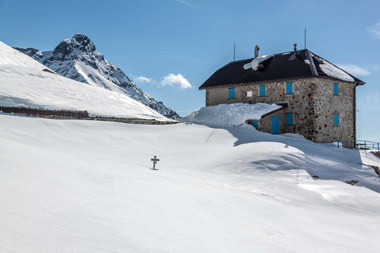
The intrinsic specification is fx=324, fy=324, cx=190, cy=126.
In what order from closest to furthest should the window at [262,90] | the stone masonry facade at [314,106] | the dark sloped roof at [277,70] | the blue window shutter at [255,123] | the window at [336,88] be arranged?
the stone masonry facade at [314,106] → the blue window shutter at [255,123] → the dark sloped roof at [277,70] → the window at [336,88] → the window at [262,90]

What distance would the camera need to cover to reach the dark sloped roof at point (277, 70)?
91.1 ft

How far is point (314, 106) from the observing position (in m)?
26.6

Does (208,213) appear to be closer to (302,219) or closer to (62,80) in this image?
(302,219)

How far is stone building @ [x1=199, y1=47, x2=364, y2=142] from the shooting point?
26938 millimetres

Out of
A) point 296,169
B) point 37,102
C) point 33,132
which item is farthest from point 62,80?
point 296,169

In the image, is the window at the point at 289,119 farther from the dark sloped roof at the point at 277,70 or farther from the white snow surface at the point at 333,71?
the white snow surface at the point at 333,71

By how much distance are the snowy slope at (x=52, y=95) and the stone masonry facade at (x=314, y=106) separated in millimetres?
11215

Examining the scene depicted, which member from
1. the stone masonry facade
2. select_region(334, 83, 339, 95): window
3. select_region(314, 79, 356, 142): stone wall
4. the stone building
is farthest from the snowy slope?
select_region(334, 83, 339, 95): window

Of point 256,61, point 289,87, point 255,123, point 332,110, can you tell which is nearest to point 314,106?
point 332,110

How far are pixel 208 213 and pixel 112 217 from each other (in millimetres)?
3107

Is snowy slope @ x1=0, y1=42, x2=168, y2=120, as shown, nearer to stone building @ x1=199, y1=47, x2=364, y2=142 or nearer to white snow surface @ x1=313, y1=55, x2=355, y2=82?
stone building @ x1=199, y1=47, x2=364, y2=142

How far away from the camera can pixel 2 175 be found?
617 centimetres

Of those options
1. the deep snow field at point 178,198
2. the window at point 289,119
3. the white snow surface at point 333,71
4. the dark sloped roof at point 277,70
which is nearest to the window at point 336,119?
the white snow surface at point 333,71

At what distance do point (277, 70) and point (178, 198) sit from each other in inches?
Answer: 923
